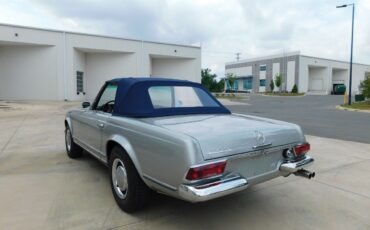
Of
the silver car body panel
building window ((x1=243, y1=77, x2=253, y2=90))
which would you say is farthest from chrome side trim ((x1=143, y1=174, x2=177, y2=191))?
building window ((x1=243, y1=77, x2=253, y2=90))

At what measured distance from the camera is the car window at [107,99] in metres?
4.30

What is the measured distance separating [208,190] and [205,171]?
167 mm

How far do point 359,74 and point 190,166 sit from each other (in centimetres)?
8260

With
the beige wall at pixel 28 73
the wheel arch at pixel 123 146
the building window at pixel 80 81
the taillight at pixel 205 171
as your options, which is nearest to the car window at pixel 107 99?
the wheel arch at pixel 123 146

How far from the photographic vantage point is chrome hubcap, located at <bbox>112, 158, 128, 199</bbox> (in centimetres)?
348

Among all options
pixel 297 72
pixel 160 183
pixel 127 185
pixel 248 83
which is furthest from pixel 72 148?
pixel 248 83

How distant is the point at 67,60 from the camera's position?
81.1 feet

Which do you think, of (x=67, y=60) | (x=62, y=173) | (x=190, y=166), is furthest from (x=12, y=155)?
(x=67, y=60)

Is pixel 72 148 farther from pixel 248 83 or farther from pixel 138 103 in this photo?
pixel 248 83

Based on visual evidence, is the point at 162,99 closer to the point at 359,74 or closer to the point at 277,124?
the point at 277,124

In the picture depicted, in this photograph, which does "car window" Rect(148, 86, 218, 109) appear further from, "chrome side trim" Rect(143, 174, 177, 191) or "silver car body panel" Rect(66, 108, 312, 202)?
"chrome side trim" Rect(143, 174, 177, 191)

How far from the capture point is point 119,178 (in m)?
3.60

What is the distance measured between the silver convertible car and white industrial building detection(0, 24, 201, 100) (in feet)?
72.8

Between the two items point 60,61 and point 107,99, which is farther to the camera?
point 60,61
